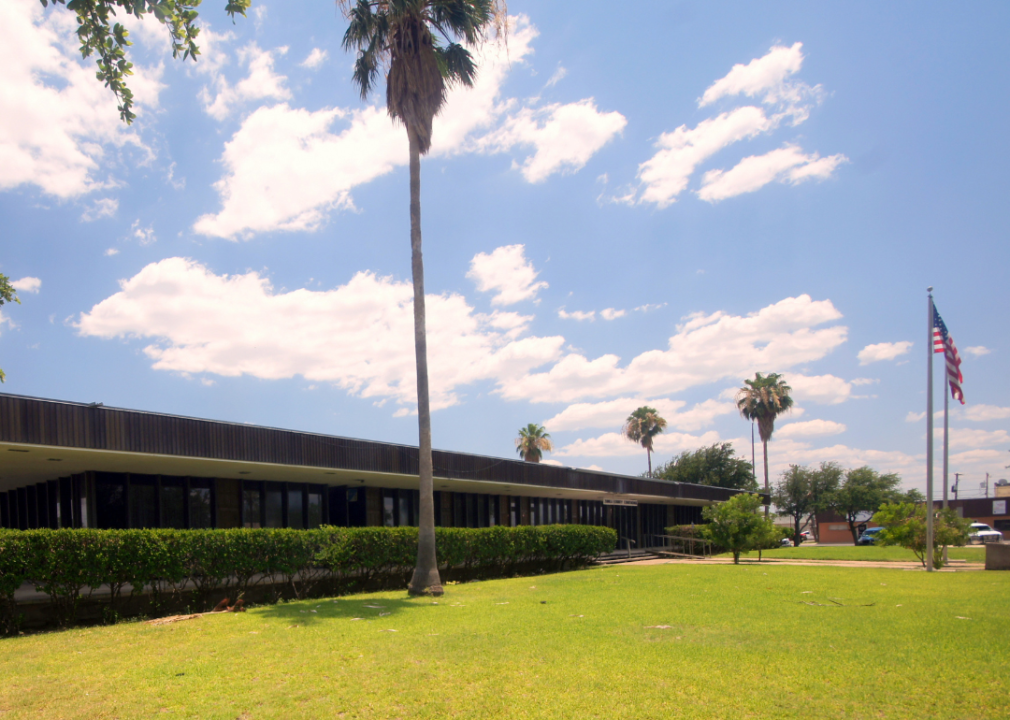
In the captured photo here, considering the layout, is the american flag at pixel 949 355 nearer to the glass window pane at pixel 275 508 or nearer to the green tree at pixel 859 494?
the glass window pane at pixel 275 508

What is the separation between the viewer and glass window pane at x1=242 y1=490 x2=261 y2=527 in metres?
19.2

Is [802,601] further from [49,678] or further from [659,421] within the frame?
[659,421]

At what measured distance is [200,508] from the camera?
18.0 m

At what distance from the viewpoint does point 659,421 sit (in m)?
61.1

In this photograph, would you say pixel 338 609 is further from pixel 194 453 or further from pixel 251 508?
pixel 251 508

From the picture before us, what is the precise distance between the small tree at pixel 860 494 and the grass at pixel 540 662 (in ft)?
180

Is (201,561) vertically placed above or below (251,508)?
below

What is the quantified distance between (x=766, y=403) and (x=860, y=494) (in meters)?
17.4

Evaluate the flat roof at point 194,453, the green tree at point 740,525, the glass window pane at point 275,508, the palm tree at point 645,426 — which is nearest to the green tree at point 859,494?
the palm tree at point 645,426

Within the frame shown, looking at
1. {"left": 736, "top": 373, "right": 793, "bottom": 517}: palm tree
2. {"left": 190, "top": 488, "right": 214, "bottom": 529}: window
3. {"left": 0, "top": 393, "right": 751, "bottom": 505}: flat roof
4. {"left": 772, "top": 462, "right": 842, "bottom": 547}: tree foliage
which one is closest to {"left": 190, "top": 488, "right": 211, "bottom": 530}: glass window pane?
{"left": 190, "top": 488, "right": 214, "bottom": 529}: window

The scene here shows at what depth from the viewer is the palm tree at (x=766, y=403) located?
2119 inches

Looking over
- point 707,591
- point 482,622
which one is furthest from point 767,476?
point 482,622

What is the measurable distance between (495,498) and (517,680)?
22.4m

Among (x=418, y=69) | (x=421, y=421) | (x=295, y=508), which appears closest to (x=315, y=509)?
(x=295, y=508)
